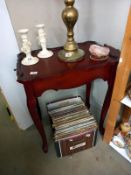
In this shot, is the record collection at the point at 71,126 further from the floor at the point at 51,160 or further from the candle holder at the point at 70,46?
the candle holder at the point at 70,46

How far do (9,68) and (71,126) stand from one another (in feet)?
2.00

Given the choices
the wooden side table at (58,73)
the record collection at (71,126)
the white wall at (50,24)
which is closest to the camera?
the wooden side table at (58,73)

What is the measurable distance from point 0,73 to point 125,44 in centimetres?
82

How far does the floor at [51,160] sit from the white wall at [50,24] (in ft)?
1.09

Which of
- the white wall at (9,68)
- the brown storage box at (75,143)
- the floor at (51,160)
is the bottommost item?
the floor at (51,160)

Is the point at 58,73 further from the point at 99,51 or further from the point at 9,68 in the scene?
the point at 9,68

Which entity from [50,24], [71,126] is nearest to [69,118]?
[71,126]

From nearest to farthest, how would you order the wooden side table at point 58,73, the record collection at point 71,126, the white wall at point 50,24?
the wooden side table at point 58,73, the white wall at point 50,24, the record collection at point 71,126

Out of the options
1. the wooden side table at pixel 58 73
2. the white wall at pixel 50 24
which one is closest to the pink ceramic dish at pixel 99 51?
the wooden side table at pixel 58 73

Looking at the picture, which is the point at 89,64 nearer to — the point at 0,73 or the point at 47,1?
the point at 47,1

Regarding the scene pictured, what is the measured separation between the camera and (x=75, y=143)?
1.13 metres

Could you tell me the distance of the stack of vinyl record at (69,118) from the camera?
1078 millimetres

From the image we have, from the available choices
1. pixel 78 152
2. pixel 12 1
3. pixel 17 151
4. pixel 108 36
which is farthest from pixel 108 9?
pixel 17 151

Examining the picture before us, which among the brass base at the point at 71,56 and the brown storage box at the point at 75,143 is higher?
the brass base at the point at 71,56
